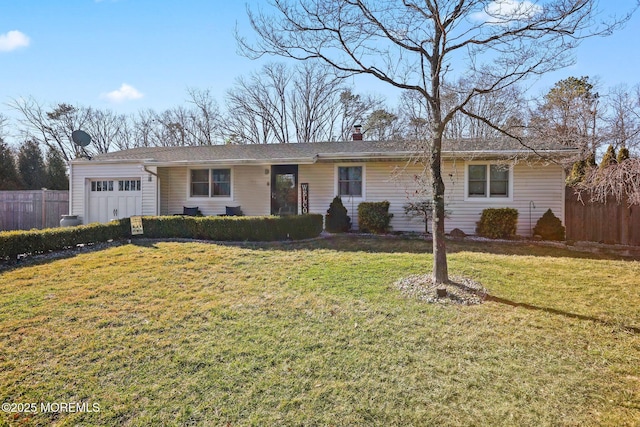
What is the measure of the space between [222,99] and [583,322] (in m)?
28.9

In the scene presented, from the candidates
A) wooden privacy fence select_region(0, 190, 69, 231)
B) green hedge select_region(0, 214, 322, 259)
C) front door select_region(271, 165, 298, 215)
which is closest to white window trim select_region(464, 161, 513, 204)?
green hedge select_region(0, 214, 322, 259)

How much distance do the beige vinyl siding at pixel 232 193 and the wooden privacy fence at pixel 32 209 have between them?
4.75 metres

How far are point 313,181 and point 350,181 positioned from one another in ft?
4.36

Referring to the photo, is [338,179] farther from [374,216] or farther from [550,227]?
[550,227]

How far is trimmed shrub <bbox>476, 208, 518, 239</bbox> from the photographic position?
33.0 ft

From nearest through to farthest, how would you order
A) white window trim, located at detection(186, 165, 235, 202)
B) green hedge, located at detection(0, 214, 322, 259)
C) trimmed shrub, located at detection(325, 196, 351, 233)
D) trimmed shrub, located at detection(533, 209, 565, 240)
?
1. green hedge, located at detection(0, 214, 322, 259)
2. trimmed shrub, located at detection(533, 209, 565, 240)
3. trimmed shrub, located at detection(325, 196, 351, 233)
4. white window trim, located at detection(186, 165, 235, 202)

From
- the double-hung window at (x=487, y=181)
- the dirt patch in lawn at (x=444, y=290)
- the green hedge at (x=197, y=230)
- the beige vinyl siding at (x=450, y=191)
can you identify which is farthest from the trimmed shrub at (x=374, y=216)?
the dirt patch in lawn at (x=444, y=290)

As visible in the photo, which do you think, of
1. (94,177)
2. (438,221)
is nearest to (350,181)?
(438,221)

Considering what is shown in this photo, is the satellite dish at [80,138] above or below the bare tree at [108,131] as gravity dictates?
→ below

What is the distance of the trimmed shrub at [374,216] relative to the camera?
422 inches

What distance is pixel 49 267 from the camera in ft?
22.4

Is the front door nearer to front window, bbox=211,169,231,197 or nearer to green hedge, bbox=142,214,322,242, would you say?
front window, bbox=211,169,231,197

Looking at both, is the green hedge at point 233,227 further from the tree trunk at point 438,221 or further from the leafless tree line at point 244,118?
the leafless tree line at point 244,118

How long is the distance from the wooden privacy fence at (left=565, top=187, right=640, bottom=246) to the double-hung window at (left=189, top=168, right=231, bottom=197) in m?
11.5
